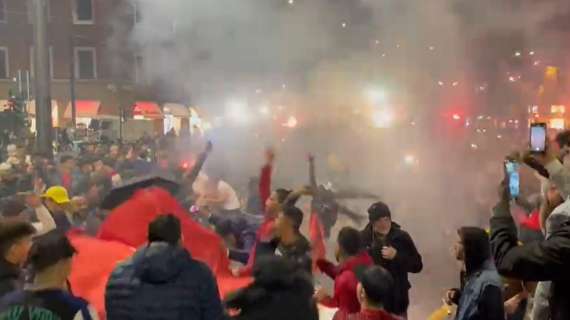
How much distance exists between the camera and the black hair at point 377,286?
297cm

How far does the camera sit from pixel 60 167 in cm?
838

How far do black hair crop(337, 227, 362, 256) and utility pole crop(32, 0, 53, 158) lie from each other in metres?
5.96

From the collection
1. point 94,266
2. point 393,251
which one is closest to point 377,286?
point 393,251

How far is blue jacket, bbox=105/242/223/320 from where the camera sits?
2719 millimetres

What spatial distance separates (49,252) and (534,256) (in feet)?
5.24

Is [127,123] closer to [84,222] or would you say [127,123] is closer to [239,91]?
[239,91]

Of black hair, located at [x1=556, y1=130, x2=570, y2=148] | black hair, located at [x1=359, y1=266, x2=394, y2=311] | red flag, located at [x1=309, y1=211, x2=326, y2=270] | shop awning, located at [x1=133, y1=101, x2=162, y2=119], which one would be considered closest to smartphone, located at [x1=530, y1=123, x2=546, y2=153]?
black hair, located at [x1=359, y1=266, x2=394, y2=311]

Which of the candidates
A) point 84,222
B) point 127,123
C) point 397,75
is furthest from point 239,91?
point 84,222

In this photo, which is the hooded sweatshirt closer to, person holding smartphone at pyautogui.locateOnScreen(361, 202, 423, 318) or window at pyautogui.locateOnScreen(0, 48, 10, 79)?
person holding smartphone at pyautogui.locateOnScreen(361, 202, 423, 318)

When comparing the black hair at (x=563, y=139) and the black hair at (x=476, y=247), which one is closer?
the black hair at (x=476, y=247)

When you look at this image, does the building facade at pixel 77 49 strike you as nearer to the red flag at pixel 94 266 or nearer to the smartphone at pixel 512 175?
the red flag at pixel 94 266

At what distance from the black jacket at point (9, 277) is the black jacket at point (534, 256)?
1.90 meters

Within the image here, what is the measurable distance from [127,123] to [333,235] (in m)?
12.7

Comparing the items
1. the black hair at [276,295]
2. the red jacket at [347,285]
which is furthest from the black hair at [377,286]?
the red jacket at [347,285]
